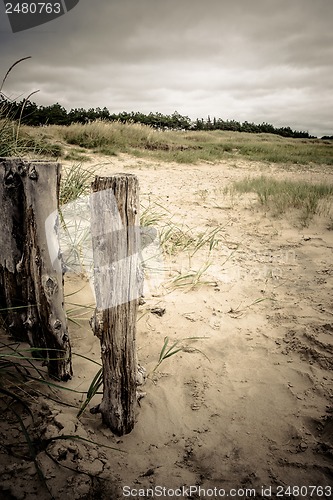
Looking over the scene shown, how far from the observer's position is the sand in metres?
1.40

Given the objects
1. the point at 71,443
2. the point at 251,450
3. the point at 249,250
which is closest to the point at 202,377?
the point at 251,450

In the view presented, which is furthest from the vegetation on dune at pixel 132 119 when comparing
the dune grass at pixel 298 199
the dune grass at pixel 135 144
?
the dune grass at pixel 298 199

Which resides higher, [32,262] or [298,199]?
[298,199]

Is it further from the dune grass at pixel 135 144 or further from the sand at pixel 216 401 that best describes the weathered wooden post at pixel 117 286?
the dune grass at pixel 135 144

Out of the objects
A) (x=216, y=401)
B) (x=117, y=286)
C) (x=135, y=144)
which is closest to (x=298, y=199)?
(x=216, y=401)

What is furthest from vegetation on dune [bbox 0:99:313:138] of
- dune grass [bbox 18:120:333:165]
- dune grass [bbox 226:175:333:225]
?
dune grass [bbox 226:175:333:225]

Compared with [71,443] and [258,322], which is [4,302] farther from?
[258,322]

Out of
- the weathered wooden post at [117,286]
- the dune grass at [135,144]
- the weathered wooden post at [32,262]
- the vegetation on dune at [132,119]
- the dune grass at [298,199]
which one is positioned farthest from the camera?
the vegetation on dune at [132,119]

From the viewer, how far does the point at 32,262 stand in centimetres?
171

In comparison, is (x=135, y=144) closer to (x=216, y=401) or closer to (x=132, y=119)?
(x=132, y=119)

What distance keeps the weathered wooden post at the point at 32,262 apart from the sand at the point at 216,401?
359 millimetres

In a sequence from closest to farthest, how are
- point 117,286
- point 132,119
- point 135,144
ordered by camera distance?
1. point 117,286
2. point 135,144
3. point 132,119

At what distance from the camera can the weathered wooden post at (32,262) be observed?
1.61m

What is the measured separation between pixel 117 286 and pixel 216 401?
107 cm
